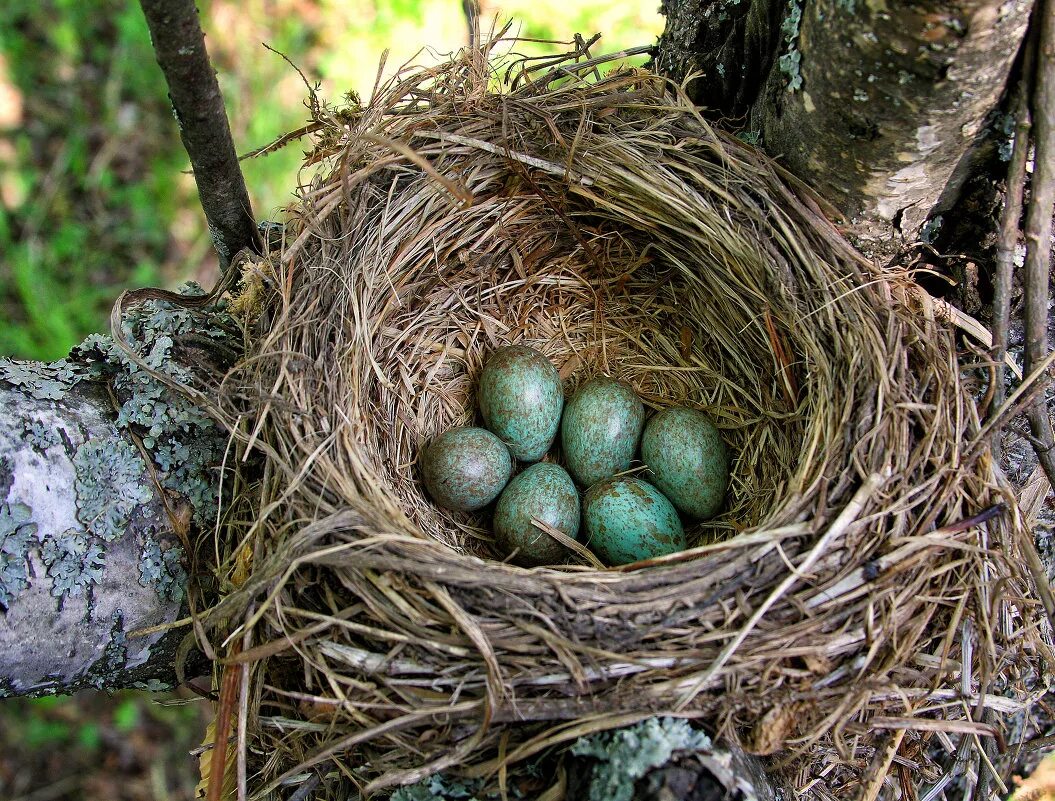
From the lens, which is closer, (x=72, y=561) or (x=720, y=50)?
(x=72, y=561)

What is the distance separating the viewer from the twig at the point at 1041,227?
156 cm

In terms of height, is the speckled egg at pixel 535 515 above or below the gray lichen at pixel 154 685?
above

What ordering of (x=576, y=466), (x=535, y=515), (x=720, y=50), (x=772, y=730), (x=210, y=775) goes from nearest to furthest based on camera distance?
(x=772, y=730) → (x=210, y=775) → (x=720, y=50) → (x=535, y=515) → (x=576, y=466)

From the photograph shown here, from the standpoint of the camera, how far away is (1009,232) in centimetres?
175

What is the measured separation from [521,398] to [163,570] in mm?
1044

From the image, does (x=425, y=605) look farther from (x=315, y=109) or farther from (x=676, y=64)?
(x=676, y=64)

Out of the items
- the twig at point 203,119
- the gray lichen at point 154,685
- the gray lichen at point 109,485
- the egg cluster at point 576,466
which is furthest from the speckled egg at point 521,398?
the gray lichen at point 154,685

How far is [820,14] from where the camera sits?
1.66 metres

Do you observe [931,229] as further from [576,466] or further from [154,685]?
[154,685]

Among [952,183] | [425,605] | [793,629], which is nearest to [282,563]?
[425,605]

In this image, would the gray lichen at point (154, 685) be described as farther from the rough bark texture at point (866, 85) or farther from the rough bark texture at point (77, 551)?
the rough bark texture at point (866, 85)

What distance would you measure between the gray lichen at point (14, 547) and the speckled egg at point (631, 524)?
53.2 inches

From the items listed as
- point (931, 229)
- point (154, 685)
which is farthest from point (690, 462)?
point (154, 685)

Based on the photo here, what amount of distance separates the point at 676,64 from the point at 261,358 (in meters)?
1.34
